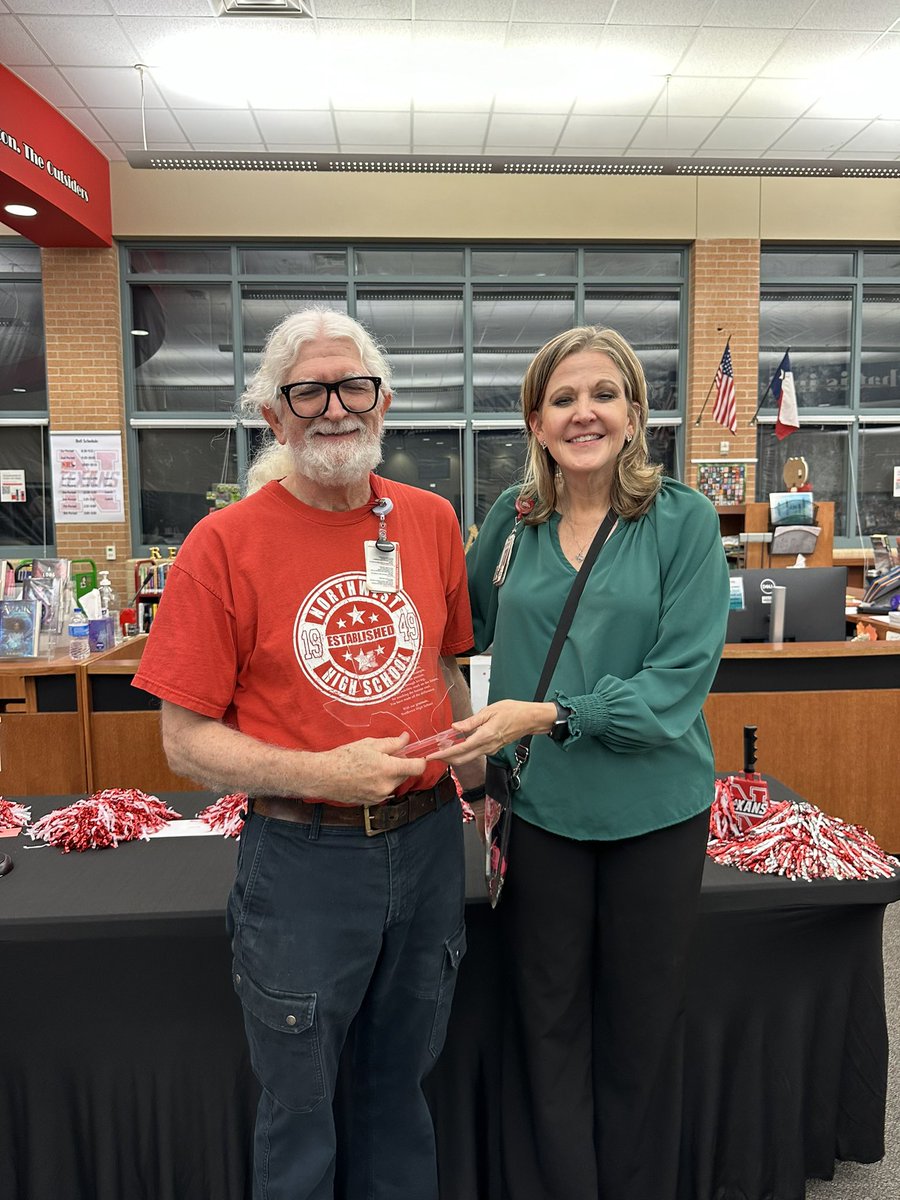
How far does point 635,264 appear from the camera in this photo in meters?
7.31

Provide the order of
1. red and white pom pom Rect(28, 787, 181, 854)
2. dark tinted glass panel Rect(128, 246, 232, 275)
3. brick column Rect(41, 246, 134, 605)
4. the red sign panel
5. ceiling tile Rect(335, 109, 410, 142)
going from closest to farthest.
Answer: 1. red and white pom pom Rect(28, 787, 181, 854)
2. the red sign panel
3. ceiling tile Rect(335, 109, 410, 142)
4. brick column Rect(41, 246, 134, 605)
5. dark tinted glass panel Rect(128, 246, 232, 275)

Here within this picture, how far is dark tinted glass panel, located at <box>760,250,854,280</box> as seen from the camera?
736 centimetres

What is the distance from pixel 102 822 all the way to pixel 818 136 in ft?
24.2

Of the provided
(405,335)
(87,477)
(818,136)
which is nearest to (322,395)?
(87,477)

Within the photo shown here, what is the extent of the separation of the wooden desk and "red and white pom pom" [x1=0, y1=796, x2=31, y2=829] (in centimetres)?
261

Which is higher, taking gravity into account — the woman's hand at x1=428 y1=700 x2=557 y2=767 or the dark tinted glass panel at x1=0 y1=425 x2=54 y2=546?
the dark tinted glass panel at x1=0 y1=425 x2=54 y2=546

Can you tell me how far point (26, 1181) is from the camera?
148 centimetres

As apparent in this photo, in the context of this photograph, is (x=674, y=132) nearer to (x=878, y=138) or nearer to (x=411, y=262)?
(x=878, y=138)

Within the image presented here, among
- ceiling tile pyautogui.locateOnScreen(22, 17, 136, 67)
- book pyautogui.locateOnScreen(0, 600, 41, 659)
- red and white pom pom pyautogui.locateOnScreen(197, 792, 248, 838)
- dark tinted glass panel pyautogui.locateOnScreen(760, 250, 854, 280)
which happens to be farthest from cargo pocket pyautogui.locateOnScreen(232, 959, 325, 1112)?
dark tinted glass panel pyautogui.locateOnScreen(760, 250, 854, 280)

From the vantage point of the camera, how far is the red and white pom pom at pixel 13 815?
1.86 metres

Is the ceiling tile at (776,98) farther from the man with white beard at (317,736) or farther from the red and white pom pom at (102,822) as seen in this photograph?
the red and white pom pom at (102,822)

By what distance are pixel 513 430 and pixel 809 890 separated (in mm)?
6333

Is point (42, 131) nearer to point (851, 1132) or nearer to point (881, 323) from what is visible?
point (851, 1132)

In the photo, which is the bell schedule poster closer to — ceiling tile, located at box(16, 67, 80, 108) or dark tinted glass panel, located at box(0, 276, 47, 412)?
dark tinted glass panel, located at box(0, 276, 47, 412)
